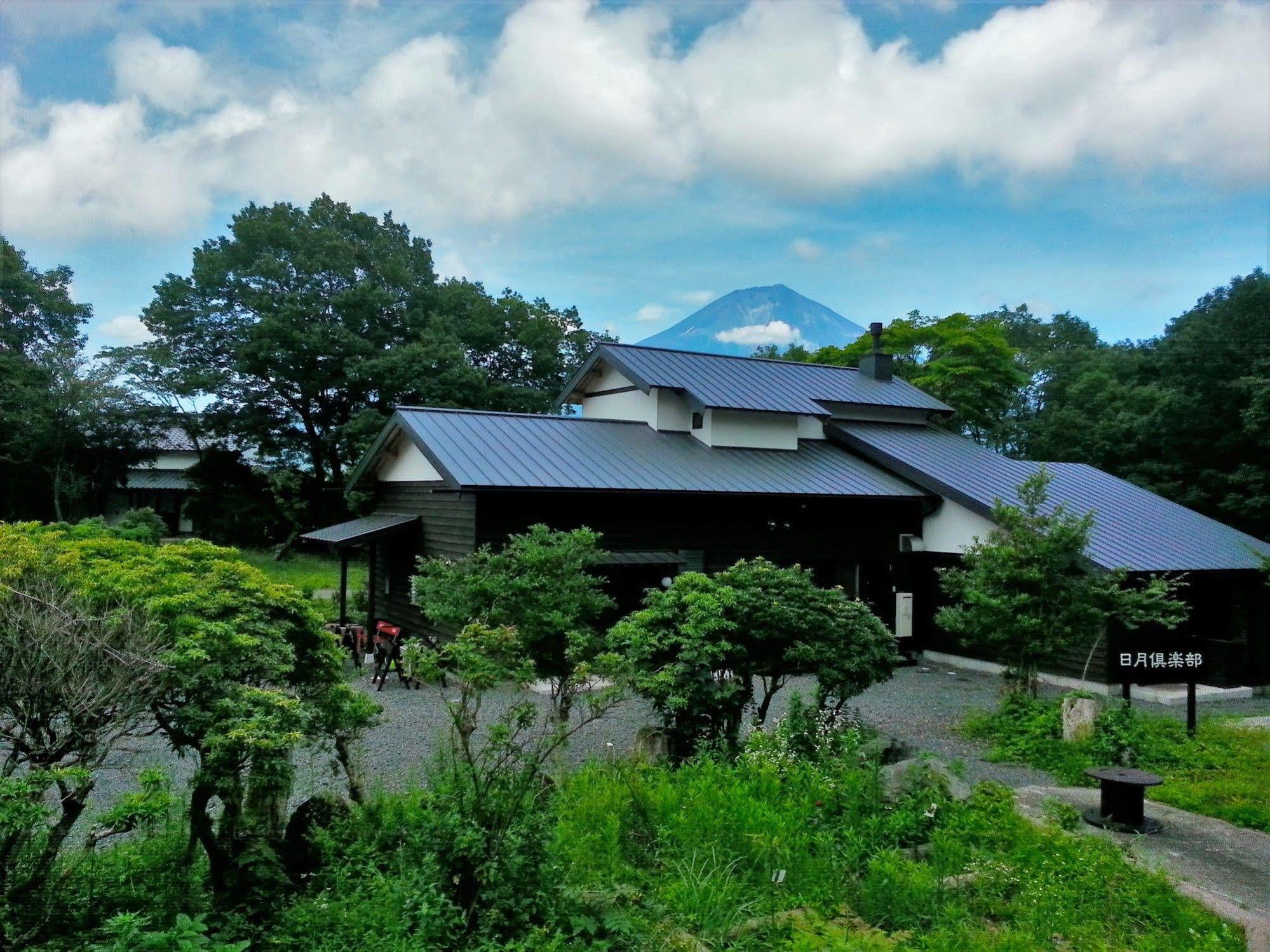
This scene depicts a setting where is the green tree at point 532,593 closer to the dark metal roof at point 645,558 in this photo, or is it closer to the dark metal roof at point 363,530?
the dark metal roof at point 645,558

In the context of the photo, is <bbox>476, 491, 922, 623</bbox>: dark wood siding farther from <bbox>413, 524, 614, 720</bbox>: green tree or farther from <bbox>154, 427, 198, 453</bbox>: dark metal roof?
<bbox>154, 427, 198, 453</bbox>: dark metal roof

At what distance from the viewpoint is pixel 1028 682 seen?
10328 millimetres

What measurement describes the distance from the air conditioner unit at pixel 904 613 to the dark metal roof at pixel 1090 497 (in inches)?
81.8

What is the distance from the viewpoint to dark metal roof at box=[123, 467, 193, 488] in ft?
102

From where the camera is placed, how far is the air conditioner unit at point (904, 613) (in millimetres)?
15641

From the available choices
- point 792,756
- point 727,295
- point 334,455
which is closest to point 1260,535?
point 792,756

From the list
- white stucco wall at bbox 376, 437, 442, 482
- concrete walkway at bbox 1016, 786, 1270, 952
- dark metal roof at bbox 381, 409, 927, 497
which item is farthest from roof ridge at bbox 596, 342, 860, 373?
concrete walkway at bbox 1016, 786, 1270, 952

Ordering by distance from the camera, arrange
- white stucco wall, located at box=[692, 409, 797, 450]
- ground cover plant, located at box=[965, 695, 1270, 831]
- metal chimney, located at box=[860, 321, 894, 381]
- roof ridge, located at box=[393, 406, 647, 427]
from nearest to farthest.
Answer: ground cover plant, located at box=[965, 695, 1270, 831] < roof ridge, located at box=[393, 406, 647, 427] < white stucco wall, located at box=[692, 409, 797, 450] < metal chimney, located at box=[860, 321, 894, 381]

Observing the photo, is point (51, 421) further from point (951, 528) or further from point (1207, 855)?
point (1207, 855)

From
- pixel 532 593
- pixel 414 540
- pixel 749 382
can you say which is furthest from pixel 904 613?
pixel 414 540

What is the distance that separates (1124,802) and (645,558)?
8.17 meters

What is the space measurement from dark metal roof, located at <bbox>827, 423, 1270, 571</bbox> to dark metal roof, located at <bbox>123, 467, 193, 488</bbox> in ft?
83.0

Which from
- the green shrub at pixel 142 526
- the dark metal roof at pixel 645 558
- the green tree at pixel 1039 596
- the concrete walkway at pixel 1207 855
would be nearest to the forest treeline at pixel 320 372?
the green shrub at pixel 142 526

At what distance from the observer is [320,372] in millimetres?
27438
